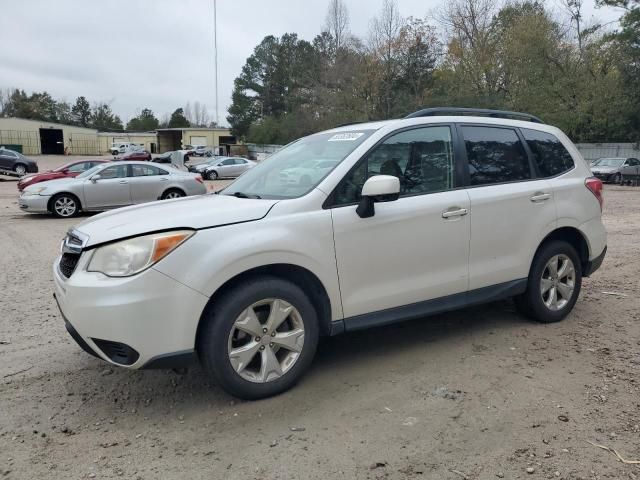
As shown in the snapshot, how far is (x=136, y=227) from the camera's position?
10.5 ft

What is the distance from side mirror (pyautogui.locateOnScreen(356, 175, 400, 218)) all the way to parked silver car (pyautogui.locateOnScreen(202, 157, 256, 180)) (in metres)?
28.6

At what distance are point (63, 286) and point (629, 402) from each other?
3.68 metres

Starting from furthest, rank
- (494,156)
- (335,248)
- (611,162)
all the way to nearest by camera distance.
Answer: (611,162), (494,156), (335,248)

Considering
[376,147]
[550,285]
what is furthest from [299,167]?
[550,285]

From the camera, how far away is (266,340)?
3342mm

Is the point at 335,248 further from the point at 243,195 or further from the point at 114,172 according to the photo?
the point at 114,172

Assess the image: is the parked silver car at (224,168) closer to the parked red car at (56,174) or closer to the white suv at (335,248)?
the parked red car at (56,174)

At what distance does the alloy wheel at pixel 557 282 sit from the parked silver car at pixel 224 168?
1097 inches

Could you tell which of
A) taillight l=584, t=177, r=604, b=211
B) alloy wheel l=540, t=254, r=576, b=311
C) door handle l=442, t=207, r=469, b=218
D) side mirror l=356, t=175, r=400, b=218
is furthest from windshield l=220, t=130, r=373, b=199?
taillight l=584, t=177, r=604, b=211

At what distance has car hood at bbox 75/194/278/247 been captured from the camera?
10.4 ft

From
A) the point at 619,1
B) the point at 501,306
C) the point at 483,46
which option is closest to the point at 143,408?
the point at 501,306

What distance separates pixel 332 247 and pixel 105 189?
1167 centimetres

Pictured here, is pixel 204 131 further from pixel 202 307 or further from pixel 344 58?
pixel 202 307

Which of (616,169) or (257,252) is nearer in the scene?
(257,252)
